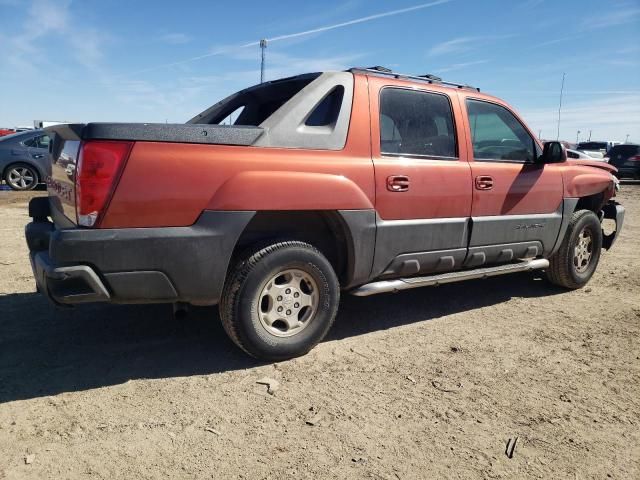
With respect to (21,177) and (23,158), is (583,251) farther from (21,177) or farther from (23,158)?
(21,177)

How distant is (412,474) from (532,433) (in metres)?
0.74

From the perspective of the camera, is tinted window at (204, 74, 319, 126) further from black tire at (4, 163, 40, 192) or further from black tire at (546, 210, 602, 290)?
black tire at (4, 163, 40, 192)

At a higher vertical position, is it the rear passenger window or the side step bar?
the rear passenger window

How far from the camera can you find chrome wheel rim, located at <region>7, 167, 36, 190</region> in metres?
11.8

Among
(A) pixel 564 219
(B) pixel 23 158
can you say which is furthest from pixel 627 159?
(B) pixel 23 158

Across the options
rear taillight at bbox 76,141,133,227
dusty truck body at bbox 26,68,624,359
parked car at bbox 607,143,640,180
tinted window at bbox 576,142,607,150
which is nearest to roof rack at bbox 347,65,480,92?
dusty truck body at bbox 26,68,624,359

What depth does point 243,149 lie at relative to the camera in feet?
9.61

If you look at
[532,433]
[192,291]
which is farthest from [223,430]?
[532,433]

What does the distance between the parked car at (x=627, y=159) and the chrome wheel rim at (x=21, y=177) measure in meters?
21.1

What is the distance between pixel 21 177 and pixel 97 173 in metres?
11.1

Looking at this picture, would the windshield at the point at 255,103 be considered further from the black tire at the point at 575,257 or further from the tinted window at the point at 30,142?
the tinted window at the point at 30,142

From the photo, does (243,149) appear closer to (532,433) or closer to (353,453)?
(353,453)

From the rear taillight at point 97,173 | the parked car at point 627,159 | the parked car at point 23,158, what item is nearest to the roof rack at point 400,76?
the rear taillight at point 97,173

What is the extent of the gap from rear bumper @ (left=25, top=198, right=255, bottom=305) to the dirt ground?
1.80 feet
